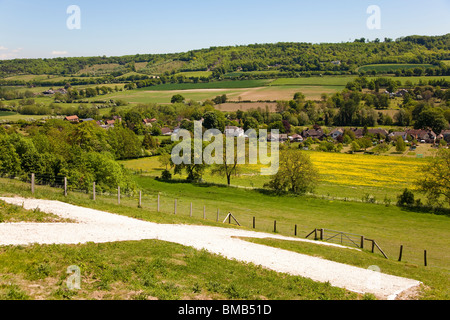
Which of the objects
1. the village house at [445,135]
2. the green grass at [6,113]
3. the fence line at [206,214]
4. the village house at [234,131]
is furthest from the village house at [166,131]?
the village house at [445,135]

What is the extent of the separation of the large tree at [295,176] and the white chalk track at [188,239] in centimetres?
3263

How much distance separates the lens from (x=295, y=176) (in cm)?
5412

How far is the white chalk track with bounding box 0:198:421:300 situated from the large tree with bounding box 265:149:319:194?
32.6 m

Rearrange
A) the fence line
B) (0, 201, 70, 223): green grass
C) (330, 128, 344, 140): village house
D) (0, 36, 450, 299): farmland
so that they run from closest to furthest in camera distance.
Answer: (0, 36, 450, 299): farmland → (0, 201, 70, 223): green grass → the fence line → (330, 128, 344, 140): village house

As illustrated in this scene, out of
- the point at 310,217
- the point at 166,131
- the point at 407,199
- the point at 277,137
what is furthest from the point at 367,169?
the point at 166,131

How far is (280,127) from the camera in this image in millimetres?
130750

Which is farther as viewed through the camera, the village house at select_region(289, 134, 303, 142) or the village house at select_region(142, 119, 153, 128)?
the village house at select_region(142, 119, 153, 128)

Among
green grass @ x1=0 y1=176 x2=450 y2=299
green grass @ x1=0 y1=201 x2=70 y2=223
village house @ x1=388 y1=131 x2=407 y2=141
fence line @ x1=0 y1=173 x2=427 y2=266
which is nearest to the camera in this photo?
green grass @ x1=0 y1=201 x2=70 y2=223

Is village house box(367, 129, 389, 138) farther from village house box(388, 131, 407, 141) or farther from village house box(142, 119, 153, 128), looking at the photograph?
village house box(142, 119, 153, 128)

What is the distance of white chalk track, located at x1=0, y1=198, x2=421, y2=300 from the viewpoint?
48.1 ft

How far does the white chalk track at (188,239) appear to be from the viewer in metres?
14.7

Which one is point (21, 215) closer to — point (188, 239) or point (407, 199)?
point (188, 239)

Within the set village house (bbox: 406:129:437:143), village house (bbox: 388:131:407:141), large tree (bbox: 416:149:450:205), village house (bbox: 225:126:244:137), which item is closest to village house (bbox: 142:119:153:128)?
village house (bbox: 225:126:244:137)
